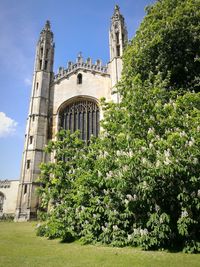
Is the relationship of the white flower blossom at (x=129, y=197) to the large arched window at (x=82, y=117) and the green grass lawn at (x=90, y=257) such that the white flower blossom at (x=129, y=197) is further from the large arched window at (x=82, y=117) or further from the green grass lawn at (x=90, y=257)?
the large arched window at (x=82, y=117)

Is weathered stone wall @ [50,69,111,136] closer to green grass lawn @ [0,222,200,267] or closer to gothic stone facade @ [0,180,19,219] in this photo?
gothic stone facade @ [0,180,19,219]

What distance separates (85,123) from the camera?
912 inches

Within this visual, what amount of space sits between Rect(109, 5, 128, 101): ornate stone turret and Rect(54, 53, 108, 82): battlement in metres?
1.40

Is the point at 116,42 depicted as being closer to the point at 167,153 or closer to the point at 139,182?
the point at 139,182

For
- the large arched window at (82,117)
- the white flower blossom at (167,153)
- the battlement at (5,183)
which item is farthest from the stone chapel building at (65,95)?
the white flower blossom at (167,153)

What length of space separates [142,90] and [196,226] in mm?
5833

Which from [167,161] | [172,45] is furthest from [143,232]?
[172,45]

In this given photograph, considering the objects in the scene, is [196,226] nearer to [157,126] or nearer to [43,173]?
[157,126]

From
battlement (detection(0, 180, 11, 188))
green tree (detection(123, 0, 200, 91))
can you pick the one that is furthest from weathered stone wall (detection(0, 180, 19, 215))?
green tree (detection(123, 0, 200, 91))

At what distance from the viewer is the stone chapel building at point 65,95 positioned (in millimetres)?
22039

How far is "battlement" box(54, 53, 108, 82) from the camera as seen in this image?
82.7 feet

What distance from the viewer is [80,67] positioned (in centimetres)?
2589

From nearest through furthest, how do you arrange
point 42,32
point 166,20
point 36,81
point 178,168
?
point 178,168 < point 166,20 < point 36,81 < point 42,32

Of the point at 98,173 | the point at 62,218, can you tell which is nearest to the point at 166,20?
the point at 98,173
